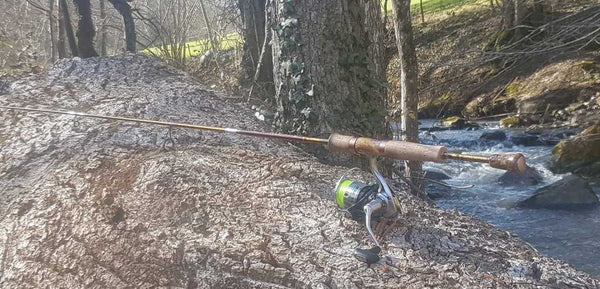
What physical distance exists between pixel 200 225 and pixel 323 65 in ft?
4.69

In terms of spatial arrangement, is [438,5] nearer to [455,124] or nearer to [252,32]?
[455,124]

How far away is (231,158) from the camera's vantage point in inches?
119

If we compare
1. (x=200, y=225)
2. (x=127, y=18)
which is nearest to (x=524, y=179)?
(x=127, y=18)

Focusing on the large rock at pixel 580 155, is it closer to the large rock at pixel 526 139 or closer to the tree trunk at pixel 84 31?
the large rock at pixel 526 139

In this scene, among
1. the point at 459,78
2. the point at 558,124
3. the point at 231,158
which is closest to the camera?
the point at 231,158

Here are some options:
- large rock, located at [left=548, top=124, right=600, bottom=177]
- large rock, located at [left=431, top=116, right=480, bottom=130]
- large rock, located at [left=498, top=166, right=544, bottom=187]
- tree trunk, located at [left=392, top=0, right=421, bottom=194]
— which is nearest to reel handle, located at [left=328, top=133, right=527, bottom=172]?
tree trunk, located at [left=392, top=0, right=421, bottom=194]

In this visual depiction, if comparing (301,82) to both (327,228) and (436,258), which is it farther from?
(436,258)

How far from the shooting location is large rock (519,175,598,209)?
26.4 feet

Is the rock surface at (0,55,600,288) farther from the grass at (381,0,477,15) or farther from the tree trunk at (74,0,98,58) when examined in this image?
the grass at (381,0,477,15)

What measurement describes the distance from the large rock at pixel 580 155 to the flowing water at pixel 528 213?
10.0 inches

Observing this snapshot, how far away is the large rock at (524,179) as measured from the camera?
9.58 m

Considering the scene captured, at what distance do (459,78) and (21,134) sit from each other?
40.9 ft

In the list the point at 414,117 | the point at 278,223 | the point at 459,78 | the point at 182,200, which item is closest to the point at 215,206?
the point at 182,200

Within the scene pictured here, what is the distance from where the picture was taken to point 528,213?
8148mm
